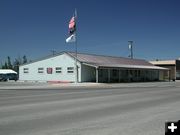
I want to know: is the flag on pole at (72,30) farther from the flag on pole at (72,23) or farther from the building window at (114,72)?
the building window at (114,72)

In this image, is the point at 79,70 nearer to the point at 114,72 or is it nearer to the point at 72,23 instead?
the point at 72,23

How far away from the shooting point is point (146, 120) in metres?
10.4

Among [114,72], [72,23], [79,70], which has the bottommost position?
[114,72]

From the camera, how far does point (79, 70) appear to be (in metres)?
53.2

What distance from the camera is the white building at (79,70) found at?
53781 mm

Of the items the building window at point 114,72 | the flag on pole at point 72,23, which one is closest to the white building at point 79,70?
the building window at point 114,72

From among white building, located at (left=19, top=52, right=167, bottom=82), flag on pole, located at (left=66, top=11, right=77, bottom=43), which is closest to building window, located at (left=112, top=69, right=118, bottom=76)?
white building, located at (left=19, top=52, right=167, bottom=82)

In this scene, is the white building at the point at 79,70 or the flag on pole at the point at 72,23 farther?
the white building at the point at 79,70

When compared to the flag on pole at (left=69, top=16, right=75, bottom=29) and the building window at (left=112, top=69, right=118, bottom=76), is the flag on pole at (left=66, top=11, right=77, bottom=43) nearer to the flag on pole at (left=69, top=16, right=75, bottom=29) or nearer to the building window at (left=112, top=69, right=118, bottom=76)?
the flag on pole at (left=69, top=16, right=75, bottom=29)

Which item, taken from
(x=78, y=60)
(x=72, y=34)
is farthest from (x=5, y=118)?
(x=78, y=60)

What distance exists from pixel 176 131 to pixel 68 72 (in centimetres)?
5195

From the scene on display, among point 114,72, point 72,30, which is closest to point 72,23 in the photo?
point 72,30

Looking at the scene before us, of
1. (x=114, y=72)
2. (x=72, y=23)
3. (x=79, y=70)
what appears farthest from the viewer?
(x=114, y=72)

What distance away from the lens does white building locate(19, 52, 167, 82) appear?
53.8 metres
